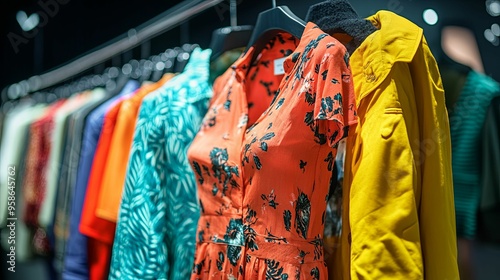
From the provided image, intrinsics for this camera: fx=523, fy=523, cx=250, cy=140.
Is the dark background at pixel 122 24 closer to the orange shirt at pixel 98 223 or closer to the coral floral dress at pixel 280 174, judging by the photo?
the coral floral dress at pixel 280 174

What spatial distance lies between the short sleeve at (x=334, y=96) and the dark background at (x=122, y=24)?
0.82 feet

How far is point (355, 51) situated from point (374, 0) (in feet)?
0.83

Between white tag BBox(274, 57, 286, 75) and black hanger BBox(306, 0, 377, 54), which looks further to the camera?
white tag BBox(274, 57, 286, 75)

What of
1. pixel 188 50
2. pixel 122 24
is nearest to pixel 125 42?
pixel 188 50

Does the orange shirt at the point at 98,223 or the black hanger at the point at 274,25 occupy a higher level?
the black hanger at the point at 274,25

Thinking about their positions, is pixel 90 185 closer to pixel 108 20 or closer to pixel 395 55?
pixel 395 55

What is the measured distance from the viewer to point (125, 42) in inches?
74.7

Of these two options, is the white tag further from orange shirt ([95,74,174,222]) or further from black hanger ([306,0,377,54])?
orange shirt ([95,74,174,222])

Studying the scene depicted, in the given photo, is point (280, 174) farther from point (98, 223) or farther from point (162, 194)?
point (98, 223)

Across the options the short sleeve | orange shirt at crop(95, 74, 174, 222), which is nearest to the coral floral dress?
the short sleeve

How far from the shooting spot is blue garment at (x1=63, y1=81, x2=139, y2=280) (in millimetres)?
1569

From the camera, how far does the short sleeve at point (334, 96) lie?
92 centimetres

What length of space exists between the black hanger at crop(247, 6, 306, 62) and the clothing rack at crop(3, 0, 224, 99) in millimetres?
268

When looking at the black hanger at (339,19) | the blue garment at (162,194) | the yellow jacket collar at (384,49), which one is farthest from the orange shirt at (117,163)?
the yellow jacket collar at (384,49)
